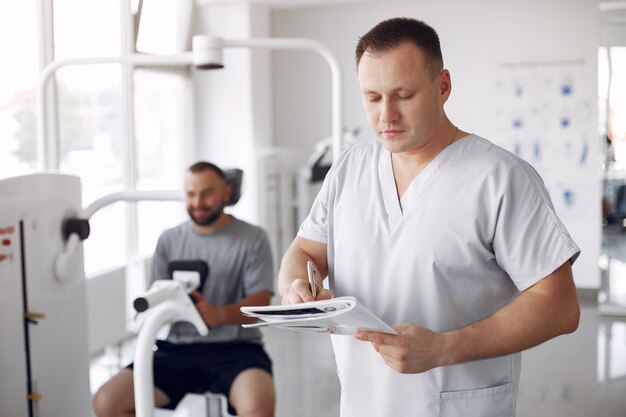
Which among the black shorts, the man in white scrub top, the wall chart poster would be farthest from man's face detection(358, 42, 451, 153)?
the wall chart poster

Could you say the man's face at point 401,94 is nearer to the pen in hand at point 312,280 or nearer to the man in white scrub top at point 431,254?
the man in white scrub top at point 431,254

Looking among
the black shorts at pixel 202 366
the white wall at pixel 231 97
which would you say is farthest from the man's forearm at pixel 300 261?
the white wall at pixel 231 97

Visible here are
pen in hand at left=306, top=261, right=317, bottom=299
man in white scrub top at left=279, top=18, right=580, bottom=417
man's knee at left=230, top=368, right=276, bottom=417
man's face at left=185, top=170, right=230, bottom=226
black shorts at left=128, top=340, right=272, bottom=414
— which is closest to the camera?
man in white scrub top at left=279, top=18, right=580, bottom=417

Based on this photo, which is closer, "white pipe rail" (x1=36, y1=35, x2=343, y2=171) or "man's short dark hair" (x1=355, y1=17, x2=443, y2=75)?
"man's short dark hair" (x1=355, y1=17, x2=443, y2=75)

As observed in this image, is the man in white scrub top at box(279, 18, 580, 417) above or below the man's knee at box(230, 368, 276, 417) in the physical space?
above

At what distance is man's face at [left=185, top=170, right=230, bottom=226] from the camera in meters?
2.68

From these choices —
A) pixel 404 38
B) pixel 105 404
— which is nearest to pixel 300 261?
pixel 404 38

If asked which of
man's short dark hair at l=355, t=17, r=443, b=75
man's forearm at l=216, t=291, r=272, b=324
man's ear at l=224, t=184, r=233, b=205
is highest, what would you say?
man's short dark hair at l=355, t=17, r=443, b=75

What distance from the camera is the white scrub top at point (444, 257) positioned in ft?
3.96

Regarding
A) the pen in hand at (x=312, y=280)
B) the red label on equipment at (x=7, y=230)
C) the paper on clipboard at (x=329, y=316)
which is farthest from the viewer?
the red label on equipment at (x=7, y=230)

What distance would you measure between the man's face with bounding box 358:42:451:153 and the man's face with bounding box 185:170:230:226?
5.05ft

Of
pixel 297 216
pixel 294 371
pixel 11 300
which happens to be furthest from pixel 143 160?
pixel 11 300

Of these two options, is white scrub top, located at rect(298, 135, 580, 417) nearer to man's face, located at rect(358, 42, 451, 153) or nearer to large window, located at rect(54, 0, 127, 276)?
man's face, located at rect(358, 42, 451, 153)

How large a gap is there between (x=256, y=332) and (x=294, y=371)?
Answer: 129 centimetres
